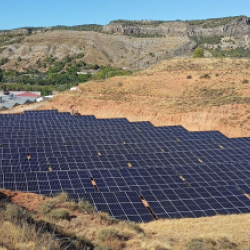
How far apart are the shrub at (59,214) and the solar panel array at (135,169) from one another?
3.06 meters

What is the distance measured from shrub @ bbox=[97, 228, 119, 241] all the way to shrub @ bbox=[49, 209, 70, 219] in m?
2.72

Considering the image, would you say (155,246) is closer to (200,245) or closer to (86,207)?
(200,245)

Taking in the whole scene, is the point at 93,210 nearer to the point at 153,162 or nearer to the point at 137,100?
the point at 153,162

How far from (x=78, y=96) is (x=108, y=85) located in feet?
32.5

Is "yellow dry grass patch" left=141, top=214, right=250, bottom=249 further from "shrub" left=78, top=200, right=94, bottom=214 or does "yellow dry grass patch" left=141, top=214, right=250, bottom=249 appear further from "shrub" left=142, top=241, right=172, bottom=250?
"shrub" left=78, top=200, right=94, bottom=214

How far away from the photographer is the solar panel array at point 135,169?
72.1 ft

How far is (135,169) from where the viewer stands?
90.1 ft

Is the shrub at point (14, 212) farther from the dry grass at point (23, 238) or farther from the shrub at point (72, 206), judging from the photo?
the shrub at point (72, 206)

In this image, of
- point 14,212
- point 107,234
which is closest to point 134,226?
point 107,234

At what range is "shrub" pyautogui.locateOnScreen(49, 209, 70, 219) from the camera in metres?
17.7

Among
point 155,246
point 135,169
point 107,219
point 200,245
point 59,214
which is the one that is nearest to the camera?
point 155,246

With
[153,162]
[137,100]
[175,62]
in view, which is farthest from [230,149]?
[175,62]

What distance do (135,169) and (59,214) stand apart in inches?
422

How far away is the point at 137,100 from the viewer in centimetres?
7400
